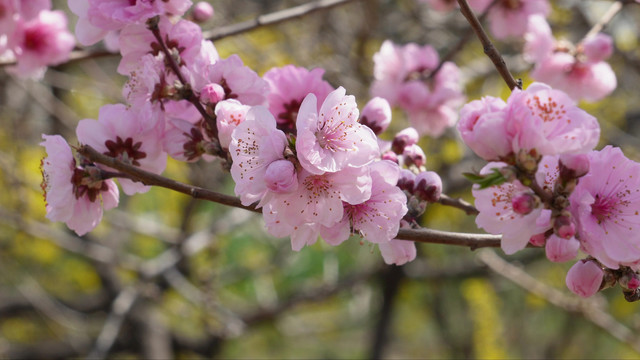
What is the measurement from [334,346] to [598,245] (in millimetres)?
6006

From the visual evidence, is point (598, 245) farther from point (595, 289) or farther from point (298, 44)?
point (298, 44)

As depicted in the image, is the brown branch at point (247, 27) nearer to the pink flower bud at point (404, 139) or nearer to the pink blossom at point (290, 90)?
the pink blossom at point (290, 90)

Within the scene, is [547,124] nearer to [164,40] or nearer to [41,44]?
[164,40]

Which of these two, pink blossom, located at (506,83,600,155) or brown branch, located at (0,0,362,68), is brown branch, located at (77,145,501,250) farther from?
brown branch, located at (0,0,362,68)

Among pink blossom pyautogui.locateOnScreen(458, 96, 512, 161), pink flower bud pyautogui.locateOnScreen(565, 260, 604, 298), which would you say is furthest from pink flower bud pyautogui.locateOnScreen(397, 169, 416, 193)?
pink flower bud pyautogui.locateOnScreen(565, 260, 604, 298)

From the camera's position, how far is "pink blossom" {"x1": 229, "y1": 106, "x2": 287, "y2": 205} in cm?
107

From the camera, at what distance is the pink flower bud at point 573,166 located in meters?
1.00

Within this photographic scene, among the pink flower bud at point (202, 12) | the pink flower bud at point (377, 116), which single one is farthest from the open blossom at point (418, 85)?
the pink flower bud at point (377, 116)

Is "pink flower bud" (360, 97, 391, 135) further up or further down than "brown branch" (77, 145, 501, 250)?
further down

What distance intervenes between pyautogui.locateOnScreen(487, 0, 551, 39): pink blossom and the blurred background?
35 centimetres

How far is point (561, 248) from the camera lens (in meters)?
1.02

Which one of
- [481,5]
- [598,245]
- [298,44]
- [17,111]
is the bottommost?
[17,111]

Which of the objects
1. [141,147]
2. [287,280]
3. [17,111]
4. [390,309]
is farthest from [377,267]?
[141,147]

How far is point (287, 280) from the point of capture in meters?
5.80
